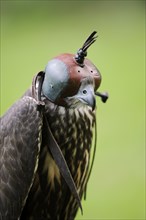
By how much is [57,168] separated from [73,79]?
1.54 ft

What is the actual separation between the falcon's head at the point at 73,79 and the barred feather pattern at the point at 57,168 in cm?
14

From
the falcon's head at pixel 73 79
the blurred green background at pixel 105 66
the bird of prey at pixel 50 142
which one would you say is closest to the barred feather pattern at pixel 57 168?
the bird of prey at pixel 50 142

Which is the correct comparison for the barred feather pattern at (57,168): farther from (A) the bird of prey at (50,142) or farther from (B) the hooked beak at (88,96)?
(B) the hooked beak at (88,96)

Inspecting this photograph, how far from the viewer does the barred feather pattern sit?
3410mm

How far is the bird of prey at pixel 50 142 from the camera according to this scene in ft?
10.6

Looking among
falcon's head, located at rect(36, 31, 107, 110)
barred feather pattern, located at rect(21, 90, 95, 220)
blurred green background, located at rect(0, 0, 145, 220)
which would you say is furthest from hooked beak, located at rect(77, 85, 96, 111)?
blurred green background, located at rect(0, 0, 145, 220)

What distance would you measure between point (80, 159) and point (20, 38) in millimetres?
5138

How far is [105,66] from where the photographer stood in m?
7.65

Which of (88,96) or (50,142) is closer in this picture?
(88,96)

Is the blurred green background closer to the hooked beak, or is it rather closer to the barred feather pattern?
the barred feather pattern

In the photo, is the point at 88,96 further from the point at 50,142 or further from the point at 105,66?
the point at 105,66

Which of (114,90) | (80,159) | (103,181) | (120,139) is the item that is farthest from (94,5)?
(80,159)

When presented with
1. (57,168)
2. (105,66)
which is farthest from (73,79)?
(105,66)

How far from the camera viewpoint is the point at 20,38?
8.56m
